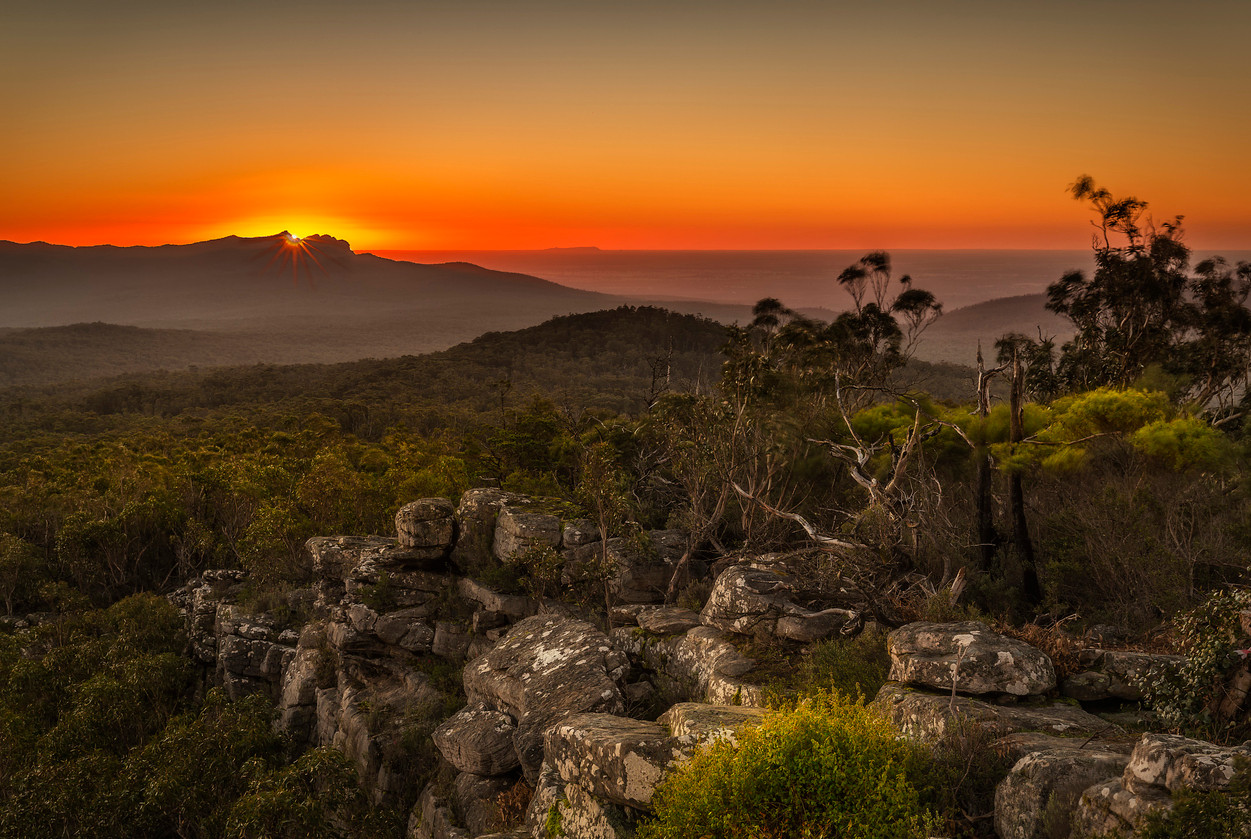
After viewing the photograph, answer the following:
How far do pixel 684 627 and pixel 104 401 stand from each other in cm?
12706

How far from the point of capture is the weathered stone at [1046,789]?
699 cm

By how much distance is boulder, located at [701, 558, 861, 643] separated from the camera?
1273 cm

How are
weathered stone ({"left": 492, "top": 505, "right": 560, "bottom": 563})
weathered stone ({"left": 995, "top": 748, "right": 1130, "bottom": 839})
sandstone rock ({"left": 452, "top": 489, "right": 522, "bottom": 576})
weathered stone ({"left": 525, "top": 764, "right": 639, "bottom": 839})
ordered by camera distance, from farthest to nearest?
1. sandstone rock ({"left": 452, "top": 489, "right": 522, "bottom": 576})
2. weathered stone ({"left": 492, "top": 505, "right": 560, "bottom": 563})
3. weathered stone ({"left": 525, "top": 764, "right": 639, "bottom": 839})
4. weathered stone ({"left": 995, "top": 748, "right": 1130, "bottom": 839})

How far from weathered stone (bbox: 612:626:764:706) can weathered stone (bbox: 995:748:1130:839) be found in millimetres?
4377

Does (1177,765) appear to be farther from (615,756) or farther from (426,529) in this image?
(426,529)

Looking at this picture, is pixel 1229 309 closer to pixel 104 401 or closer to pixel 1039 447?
pixel 1039 447

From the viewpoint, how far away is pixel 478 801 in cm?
1345

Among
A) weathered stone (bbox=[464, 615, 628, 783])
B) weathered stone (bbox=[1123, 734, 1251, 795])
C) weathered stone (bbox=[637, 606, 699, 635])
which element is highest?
weathered stone (bbox=[1123, 734, 1251, 795])

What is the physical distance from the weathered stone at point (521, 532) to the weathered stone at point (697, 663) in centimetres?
409

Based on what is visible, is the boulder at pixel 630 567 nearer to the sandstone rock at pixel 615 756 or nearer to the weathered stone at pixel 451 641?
the weathered stone at pixel 451 641

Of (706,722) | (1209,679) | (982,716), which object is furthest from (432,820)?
(1209,679)

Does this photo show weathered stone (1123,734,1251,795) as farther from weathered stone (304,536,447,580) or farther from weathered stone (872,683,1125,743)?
weathered stone (304,536,447,580)

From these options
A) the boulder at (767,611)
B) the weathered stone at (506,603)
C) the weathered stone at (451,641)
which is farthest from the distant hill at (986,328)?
the boulder at (767,611)

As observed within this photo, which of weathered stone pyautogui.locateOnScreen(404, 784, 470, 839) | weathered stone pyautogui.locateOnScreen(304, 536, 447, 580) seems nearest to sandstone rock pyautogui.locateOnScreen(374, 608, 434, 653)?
weathered stone pyautogui.locateOnScreen(304, 536, 447, 580)
